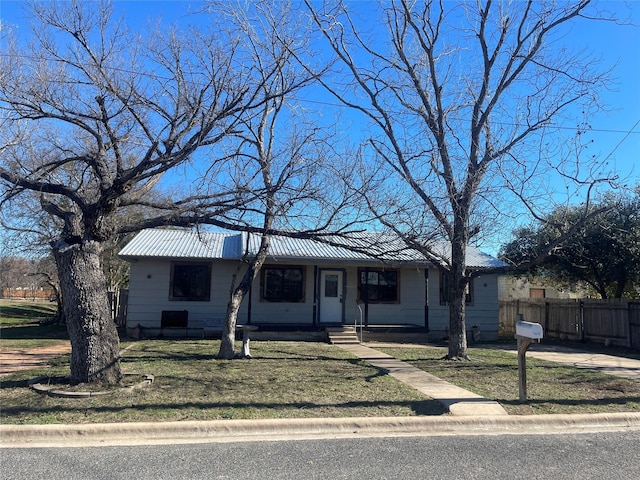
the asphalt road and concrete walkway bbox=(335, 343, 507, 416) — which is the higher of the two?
concrete walkway bbox=(335, 343, 507, 416)

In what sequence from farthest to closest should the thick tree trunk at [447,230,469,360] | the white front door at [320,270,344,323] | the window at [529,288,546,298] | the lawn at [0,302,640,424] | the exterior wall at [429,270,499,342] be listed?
the window at [529,288,546,298] → the exterior wall at [429,270,499,342] → the white front door at [320,270,344,323] → the thick tree trunk at [447,230,469,360] → the lawn at [0,302,640,424]

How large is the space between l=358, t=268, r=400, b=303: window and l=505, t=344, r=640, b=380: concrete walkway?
191 inches

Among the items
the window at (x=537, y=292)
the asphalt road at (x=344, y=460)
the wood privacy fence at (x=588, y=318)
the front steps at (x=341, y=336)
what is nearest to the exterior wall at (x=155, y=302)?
the front steps at (x=341, y=336)

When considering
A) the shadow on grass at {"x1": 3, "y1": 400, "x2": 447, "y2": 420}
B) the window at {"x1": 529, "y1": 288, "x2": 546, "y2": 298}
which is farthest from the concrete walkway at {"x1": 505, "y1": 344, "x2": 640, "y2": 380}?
the window at {"x1": 529, "y1": 288, "x2": 546, "y2": 298}

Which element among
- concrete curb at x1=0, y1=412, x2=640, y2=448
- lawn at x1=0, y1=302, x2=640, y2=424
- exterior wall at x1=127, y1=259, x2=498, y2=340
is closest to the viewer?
concrete curb at x1=0, y1=412, x2=640, y2=448

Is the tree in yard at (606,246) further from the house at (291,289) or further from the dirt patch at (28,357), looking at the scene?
the dirt patch at (28,357)

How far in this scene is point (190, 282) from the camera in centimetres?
1794

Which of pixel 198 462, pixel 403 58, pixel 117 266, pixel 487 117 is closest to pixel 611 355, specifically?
pixel 487 117

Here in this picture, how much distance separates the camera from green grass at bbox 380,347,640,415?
25.7 feet

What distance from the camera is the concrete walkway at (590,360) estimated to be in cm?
1135

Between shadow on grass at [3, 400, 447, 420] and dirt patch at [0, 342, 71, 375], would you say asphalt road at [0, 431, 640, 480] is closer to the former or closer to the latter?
shadow on grass at [3, 400, 447, 420]

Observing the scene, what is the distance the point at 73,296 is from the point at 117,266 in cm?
2496

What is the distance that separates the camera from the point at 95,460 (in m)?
5.32

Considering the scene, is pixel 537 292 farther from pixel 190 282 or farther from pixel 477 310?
pixel 190 282
